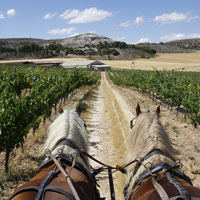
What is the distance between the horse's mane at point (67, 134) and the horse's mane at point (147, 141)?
0.59m

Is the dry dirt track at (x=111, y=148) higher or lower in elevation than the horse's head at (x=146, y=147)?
lower

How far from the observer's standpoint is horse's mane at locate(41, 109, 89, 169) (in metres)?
2.76

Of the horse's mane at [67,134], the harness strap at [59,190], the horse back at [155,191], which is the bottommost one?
the horse back at [155,191]

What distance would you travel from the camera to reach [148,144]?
107 inches

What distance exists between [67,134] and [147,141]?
97 centimetres

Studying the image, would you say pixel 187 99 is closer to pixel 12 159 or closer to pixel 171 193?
pixel 12 159

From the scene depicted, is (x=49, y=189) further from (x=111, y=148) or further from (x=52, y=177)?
(x=111, y=148)

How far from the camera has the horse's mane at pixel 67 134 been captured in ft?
9.04

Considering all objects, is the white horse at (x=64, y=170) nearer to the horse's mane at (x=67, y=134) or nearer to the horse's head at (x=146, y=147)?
the horse's mane at (x=67, y=134)

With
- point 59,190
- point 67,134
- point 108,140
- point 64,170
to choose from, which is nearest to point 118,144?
point 108,140

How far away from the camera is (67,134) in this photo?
2.90 meters

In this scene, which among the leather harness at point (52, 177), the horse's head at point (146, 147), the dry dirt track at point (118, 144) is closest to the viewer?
the leather harness at point (52, 177)

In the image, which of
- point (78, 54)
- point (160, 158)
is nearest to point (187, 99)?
point (160, 158)

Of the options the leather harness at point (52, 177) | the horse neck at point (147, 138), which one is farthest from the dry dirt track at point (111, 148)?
the leather harness at point (52, 177)
